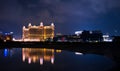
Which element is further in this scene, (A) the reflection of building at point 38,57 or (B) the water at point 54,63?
(A) the reflection of building at point 38,57

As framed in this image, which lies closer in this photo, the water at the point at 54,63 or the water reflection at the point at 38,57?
the water at the point at 54,63

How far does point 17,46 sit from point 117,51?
240ft

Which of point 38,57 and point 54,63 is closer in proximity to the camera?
point 54,63

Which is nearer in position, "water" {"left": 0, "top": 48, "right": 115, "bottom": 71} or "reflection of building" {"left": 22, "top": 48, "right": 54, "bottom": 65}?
"water" {"left": 0, "top": 48, "right": 115, "bottom": 71}

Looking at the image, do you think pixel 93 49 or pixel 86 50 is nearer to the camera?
pixel 93 49

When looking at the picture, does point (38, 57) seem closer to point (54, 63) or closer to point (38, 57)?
point (38, 57)

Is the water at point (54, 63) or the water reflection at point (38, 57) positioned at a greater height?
the water reflection at point (38, 57)

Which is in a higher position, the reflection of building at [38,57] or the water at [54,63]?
the reflection of building at [38,57]

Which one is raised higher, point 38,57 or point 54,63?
point 38,57

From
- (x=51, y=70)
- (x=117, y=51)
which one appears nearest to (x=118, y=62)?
(x=117, y=51)

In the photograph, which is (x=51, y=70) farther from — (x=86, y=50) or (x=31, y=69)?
(x=86, y=50)

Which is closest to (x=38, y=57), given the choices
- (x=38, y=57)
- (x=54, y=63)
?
(x=38, y=57)

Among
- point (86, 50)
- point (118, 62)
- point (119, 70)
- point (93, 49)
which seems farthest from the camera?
point (86, 50)

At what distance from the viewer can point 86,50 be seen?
83.6 m
